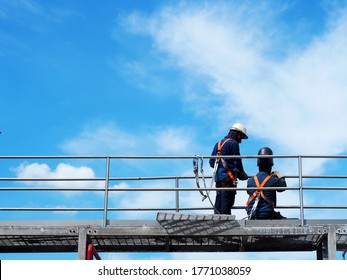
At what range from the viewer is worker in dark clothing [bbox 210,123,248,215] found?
14008 mm

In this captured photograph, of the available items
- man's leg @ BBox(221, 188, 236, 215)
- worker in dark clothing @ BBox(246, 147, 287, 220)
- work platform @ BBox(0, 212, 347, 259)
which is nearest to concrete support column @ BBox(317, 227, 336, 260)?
work platform @ BBox(0, 212, 347, 259)

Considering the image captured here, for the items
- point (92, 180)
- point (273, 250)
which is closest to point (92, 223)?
point (92, 180)

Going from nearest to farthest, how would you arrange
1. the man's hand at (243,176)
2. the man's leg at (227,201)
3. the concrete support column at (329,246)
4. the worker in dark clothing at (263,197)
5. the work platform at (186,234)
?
the concrete support column at (329,246) → the work platform at (186,234) → the worker in dark clothing at (263,197) → the man's leg at (227,201) → the man's hand at (243,176)

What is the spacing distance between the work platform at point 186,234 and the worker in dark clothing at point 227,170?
0.61 metres

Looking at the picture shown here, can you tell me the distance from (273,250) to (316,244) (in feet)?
2.79

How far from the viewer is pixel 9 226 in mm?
13773

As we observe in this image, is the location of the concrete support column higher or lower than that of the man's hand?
lower

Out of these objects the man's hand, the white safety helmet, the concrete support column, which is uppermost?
the white safety helmet

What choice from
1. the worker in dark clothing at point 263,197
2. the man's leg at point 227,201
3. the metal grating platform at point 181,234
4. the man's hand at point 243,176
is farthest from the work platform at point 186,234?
the man's hand at point 243,176

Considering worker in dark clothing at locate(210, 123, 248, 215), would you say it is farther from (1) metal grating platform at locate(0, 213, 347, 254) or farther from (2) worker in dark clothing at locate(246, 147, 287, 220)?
(1) metal grating platform at locate(0, 213, 347, 254)

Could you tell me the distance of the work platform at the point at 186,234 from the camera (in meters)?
13.3

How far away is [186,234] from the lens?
13406 mm

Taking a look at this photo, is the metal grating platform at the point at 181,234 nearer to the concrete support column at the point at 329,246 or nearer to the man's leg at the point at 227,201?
the concrete support column at the point at 329,246

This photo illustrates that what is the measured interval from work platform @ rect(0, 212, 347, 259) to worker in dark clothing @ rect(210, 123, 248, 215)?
605 millimetres
